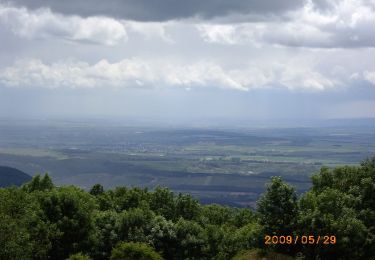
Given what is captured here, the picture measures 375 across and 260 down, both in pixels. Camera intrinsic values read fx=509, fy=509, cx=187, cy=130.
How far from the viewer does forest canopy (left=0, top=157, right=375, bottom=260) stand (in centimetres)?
4053

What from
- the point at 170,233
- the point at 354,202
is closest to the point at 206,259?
the point at 170,233

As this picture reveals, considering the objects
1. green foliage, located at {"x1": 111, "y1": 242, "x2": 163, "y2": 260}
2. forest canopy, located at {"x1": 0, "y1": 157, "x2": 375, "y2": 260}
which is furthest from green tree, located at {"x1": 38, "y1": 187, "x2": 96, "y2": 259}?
green foliage, located at {"x1": 111, "y1": 242, "x2": 163, "y2": 260}

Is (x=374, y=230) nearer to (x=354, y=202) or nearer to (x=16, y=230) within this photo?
(x=354, y=202)

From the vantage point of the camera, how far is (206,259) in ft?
157

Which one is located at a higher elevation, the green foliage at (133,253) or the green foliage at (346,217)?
the green foliage at (346,217)

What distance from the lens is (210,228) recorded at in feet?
165

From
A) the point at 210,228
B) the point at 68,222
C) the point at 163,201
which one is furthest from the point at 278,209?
the point at 163,201
